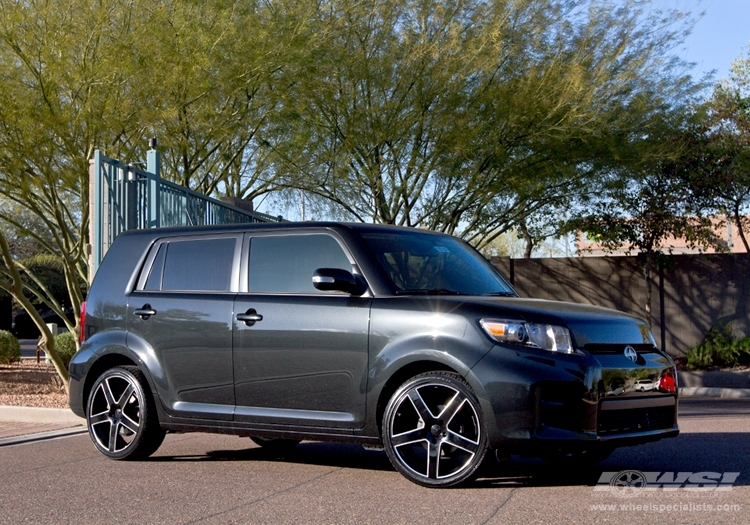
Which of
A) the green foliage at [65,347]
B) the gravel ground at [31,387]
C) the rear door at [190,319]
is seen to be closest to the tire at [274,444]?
the rear door at [190,319]

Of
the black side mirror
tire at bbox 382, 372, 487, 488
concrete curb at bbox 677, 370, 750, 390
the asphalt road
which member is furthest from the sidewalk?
concrete curb at bbox 677, 370, 750, 390

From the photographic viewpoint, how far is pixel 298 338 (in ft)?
22.4

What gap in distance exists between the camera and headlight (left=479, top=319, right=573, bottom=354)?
6.05 m

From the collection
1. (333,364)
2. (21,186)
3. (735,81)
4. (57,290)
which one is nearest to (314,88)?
(21,186)

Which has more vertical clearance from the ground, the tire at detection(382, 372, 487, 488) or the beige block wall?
the beige block wall

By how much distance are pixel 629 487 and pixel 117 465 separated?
3897 millimetres

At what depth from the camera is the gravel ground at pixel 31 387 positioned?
1292 centimetres

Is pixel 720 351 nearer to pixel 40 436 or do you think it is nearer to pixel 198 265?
pixel 40 436

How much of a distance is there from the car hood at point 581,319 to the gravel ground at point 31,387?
7851 mm

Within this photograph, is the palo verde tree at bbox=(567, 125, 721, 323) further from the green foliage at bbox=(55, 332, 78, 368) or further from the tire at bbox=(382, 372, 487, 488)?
the tire at bbox=(382, 372, 487, 488)

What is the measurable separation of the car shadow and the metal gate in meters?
3.89

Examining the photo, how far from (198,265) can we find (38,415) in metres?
4.62

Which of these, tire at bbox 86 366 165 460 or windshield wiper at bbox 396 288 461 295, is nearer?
windshield wiper at bbox 396 288 461 295

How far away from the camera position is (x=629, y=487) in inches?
244
